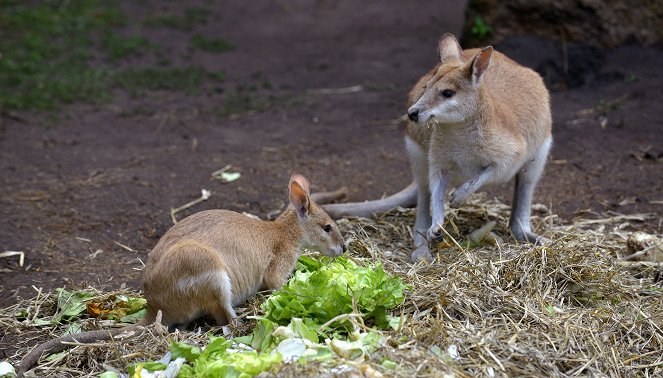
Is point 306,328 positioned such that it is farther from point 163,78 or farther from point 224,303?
point 163,78

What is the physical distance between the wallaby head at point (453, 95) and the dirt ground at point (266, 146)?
1.76 m

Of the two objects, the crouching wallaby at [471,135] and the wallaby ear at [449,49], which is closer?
the crouching wallaby at [471,135]

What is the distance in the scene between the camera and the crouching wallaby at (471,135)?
5.61m

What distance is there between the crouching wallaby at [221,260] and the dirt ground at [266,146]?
1033mm

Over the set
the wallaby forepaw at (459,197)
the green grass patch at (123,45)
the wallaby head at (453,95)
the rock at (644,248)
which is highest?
the wallaby head at (453,95)

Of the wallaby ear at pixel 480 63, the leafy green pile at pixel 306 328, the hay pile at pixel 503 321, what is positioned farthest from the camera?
the wallaby ear at pixel 480 63

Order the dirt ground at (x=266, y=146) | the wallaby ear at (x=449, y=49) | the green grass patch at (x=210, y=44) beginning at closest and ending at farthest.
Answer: the wallaby ear at (x=449, y=49), the dirt ground at (x=266, y=146), the green grass patch at (x=210, y=44)

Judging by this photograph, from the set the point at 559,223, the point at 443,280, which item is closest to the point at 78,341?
the point at 443,280

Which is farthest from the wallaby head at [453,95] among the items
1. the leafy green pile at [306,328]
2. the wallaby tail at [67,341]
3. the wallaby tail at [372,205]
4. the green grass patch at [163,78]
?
the green grass patch at [163,78]

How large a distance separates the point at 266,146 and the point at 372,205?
7.12 feet

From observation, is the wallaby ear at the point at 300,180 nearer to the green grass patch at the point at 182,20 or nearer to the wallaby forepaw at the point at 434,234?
the wallaby forepaw at the point at 434,234

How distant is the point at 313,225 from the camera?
5445 mm

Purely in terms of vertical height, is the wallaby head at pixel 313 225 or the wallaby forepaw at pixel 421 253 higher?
the wallaby head at pixel 313 225

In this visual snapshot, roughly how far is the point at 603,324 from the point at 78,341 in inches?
112
